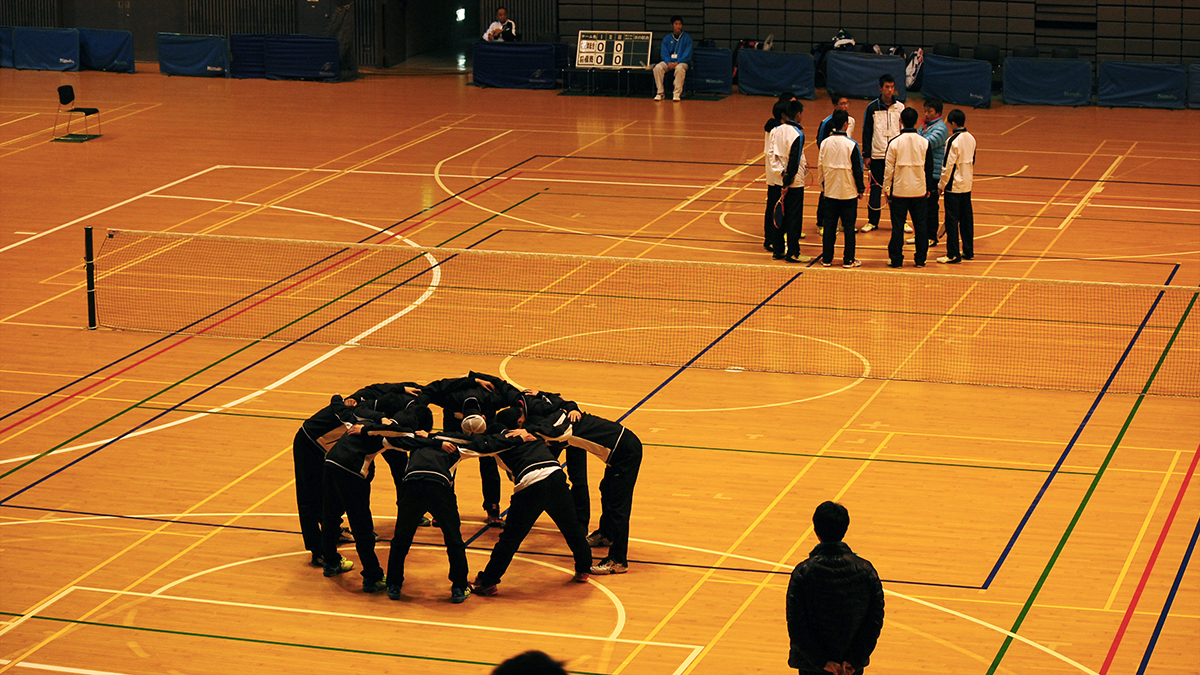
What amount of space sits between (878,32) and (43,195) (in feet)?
71.6

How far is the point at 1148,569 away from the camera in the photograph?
11195 millimetres

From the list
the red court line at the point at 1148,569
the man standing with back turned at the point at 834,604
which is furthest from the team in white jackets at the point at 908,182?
the man standing with back turned at the point at 834,604

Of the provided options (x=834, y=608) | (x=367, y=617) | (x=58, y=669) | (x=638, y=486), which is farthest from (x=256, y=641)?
(x=834, y=608)

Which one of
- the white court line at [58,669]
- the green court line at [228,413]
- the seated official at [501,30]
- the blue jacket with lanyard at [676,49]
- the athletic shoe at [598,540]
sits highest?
the seated official at [501,30]

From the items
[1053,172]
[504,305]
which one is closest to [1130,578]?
[504,305]

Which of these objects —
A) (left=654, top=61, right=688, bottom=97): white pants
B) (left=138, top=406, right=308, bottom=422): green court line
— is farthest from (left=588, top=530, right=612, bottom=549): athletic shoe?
(left=654, top=61, right=688, bottom=97): white pants

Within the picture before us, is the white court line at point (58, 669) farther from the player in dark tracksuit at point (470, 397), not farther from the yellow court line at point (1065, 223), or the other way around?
the yellow court line at point (1065, 223)

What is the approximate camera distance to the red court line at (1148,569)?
32.7 feet

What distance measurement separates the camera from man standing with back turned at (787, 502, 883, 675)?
807 centimetres

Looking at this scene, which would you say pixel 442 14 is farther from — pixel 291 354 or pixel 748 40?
pixel 291 354

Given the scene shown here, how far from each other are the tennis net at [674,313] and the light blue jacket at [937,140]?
165cm

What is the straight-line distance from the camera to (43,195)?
81.3 feet

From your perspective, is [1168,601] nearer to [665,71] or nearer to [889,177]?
[889,177]

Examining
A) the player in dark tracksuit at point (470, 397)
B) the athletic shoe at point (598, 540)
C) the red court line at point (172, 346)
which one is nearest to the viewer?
the player in dark tracksuit at point (470, 397)
